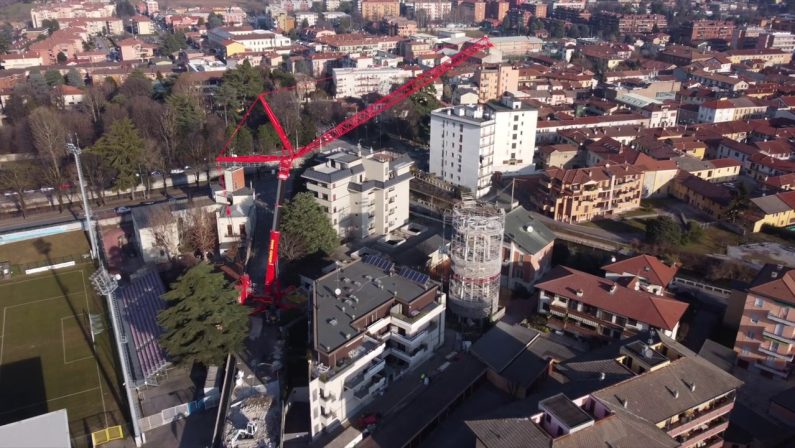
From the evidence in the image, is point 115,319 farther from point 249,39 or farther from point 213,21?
point 213,21

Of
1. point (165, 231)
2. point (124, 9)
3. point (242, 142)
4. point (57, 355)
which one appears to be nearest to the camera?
point (57, 355)

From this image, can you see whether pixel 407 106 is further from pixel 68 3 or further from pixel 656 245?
pixel 68 3

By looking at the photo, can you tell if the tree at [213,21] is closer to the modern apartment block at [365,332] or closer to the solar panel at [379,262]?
the solar panel at [379,262]

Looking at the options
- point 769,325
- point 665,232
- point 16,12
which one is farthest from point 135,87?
point 16,12

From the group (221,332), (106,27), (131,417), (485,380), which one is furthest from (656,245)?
Result: (106,27)

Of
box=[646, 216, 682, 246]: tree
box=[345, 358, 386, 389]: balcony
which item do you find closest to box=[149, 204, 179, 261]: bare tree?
box=[345, 358, 386, 389]: balcony

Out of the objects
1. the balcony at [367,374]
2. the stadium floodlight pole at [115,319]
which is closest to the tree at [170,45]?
the stadium floodlight pole at [115,319]
